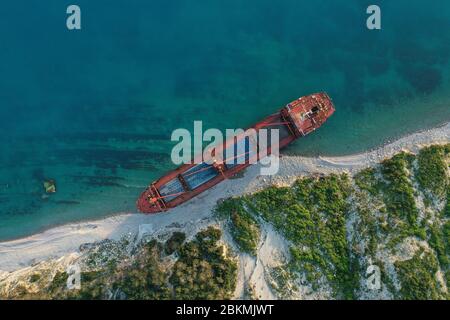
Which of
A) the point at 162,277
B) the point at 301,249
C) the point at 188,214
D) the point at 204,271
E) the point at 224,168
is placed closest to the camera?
the point at 162,277

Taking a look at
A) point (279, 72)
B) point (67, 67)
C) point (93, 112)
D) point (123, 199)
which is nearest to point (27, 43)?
point (67, 67)

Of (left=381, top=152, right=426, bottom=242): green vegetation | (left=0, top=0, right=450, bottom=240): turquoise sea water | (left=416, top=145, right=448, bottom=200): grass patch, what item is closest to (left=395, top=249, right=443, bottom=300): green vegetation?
(left=381, top=152, right=426, bottom=242): green vegetation

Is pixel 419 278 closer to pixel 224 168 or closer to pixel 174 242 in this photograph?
pixel 224 168

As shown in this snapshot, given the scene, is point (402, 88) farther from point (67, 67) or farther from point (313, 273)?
point (67, 67)

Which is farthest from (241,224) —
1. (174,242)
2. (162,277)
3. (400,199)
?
(400,199)

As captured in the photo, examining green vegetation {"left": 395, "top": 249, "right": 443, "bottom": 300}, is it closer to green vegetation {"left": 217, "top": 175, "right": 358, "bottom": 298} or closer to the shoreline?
green vegetation {"left": 217, "top": 175, "right": 358, "bottom": 298}

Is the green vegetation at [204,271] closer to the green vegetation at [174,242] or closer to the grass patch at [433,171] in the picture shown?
the green vegetation at [174,242]
